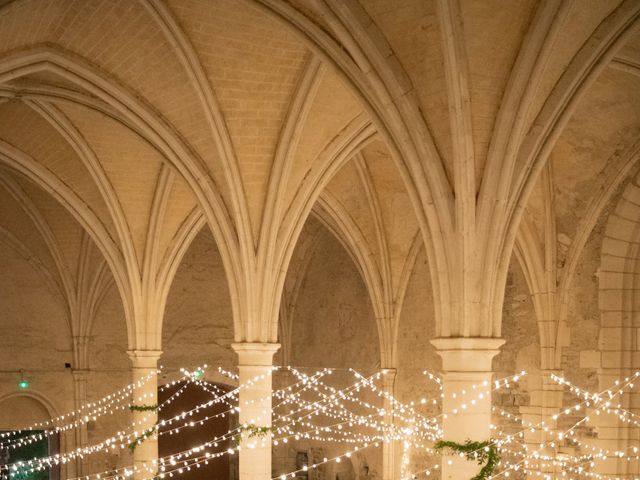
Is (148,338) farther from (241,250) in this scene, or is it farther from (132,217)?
(241,250)

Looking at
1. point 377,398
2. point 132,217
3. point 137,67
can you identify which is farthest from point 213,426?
point 137,67

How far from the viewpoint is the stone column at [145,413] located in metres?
16.5

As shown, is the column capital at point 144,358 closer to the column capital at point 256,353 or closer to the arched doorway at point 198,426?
the column capital at point 256,353

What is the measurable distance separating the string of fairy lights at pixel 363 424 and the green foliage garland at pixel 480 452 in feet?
0.28

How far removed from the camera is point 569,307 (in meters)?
14.7

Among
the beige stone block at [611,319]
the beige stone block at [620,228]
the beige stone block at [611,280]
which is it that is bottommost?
the beige stone block at [611,319]

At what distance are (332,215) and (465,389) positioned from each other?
799cm

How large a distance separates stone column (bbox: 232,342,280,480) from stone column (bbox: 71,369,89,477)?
876cm

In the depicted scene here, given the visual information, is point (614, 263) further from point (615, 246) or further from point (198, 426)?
point (198, 426)

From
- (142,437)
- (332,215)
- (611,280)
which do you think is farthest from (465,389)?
(142,437)

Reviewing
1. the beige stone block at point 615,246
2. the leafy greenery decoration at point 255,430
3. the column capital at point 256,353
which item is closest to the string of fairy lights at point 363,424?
the leafy greenery decoration at point 255,430

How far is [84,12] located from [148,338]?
22.1ft

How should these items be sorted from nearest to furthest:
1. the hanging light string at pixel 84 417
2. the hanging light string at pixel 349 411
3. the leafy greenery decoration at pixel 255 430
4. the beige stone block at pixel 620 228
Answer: the leafy greenery decoration at pixel 255 430
the beige stone block at pixel 620 228
the hanging light string at pixel 349 411
the hanging light string at pixel 84 417

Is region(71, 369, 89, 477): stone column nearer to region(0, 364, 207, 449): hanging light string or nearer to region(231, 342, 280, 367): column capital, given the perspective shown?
region(0, 364, 207, 449): hanging light string
